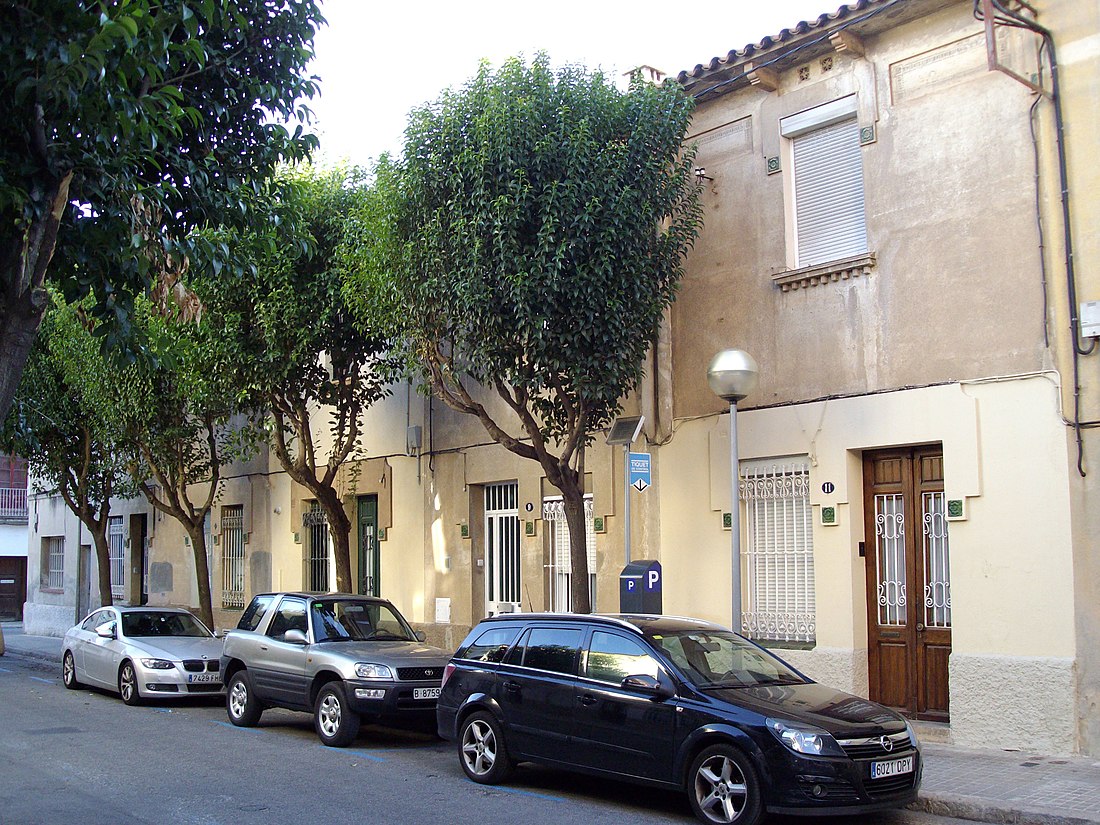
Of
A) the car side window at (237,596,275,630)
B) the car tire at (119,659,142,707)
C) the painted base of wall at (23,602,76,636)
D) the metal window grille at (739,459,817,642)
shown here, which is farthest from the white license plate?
the painted base of wall at (23,602,76,636)

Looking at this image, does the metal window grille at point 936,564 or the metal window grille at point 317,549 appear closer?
the metal window grille at point 936,564

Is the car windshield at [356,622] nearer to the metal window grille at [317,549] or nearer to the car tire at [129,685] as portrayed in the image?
the car tire at [129,685]

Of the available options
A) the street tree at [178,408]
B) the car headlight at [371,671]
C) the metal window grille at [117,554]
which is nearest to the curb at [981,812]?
the car headlight at [371,671]

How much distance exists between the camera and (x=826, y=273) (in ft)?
42.0

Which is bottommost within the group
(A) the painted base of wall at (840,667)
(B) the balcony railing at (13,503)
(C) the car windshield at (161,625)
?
(A) the painted base of wall at (840,667)

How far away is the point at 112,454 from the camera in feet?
76.4

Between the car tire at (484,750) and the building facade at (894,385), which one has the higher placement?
the building facade at (894,385)

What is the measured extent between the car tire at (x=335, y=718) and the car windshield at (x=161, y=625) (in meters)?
5.54

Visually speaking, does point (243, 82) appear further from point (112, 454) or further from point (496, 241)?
point (112, 454)

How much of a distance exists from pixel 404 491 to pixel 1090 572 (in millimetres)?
11521

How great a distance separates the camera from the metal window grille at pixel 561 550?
15820mm

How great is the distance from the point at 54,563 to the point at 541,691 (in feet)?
87.7

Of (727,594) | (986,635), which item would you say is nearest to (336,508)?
(727,594)

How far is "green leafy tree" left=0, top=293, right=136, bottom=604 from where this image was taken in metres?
19.2
